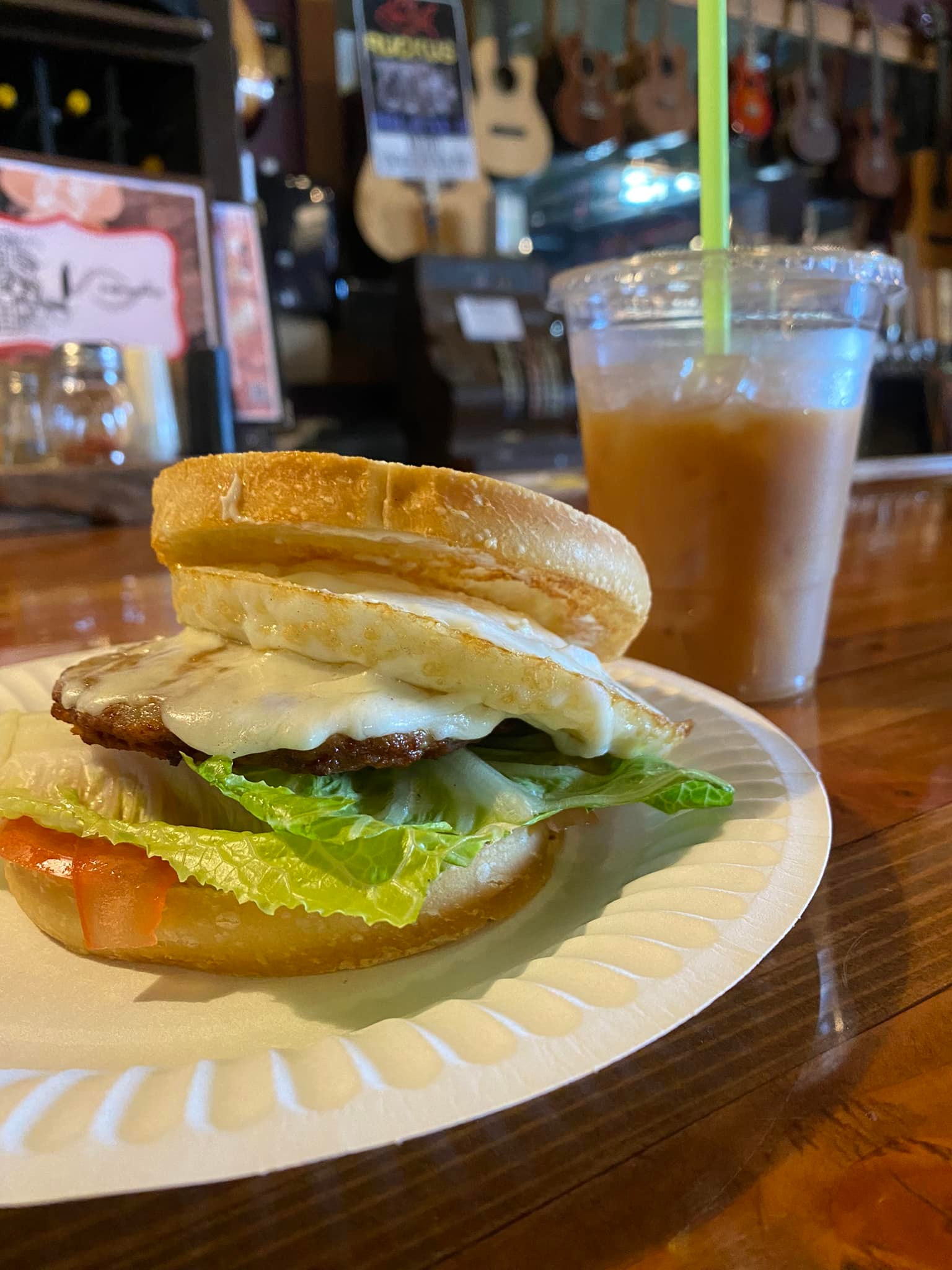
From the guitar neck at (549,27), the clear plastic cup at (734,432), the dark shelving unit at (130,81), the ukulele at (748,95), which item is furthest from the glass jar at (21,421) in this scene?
the ukulele at (748,95)

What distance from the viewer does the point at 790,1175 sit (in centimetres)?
50

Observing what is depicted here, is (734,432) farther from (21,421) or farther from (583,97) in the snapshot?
(583,97)

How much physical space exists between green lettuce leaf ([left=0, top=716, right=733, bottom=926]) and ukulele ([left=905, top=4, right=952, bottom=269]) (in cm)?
756

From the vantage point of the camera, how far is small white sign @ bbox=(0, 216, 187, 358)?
3.47 meters

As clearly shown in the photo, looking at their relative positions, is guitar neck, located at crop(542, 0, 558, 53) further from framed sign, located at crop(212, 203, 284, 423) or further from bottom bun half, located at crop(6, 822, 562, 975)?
bottom bun half, located at crop(6, 822, 562, 975)

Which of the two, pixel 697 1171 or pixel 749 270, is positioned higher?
pixel 749 270

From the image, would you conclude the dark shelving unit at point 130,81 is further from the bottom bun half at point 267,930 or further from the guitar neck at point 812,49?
the guitar neck at point 812,49

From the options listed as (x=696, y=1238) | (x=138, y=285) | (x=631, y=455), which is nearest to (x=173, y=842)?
(x=696, y=1238)

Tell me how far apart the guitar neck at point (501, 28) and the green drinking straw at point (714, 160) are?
4789mm

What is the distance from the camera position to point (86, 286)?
144 inches

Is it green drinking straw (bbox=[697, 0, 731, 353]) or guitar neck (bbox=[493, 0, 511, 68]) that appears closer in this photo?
green drinking straw (bbox=[697, 0, 731, 353])

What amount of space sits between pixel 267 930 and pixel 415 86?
520 centimetres

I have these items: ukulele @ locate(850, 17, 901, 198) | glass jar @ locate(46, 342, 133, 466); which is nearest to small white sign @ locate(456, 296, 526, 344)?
glass jar @ locate(46, 342, 133, 466)

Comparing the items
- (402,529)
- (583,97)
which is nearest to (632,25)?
(583,97)
